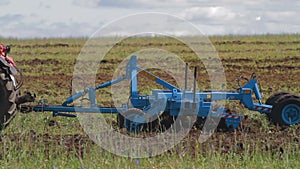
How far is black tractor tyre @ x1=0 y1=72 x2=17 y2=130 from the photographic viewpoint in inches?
Answer: 333

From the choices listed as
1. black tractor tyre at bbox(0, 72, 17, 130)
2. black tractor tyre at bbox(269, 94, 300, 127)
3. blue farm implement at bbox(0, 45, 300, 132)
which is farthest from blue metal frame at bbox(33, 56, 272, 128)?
black tractor tyre at bbox(0, 72, 17, 130)

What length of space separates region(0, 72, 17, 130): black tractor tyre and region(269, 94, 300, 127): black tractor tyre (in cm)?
369

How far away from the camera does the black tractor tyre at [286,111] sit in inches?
376

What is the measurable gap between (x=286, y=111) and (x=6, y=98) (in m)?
3.96

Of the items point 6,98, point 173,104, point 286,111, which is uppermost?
point 6,98

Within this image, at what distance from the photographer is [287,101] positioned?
31.4 ft

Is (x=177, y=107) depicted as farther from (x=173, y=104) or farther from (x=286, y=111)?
(x=286, y=111)

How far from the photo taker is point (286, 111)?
9586mm

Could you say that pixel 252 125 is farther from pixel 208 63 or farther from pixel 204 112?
pixel 208 63

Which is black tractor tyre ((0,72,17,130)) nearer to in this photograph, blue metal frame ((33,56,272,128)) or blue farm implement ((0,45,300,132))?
blue farm implement ((0,45,300,132))

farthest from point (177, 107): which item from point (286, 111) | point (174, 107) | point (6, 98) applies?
point (6, 98)

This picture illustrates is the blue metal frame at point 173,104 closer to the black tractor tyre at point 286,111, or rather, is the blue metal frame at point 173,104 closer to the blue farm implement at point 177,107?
the blue farm implement at point 177,107

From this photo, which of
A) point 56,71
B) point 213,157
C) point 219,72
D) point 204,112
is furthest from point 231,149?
point 56,71

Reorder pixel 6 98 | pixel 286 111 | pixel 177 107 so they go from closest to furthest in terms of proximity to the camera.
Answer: pixel 6 98
pixel 177 107
pixel 286 111
